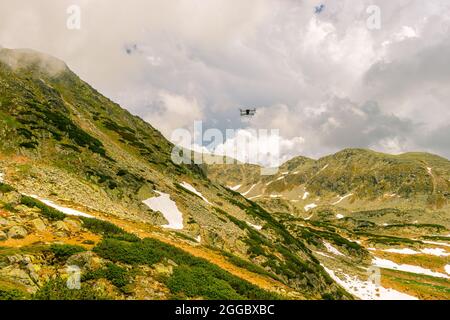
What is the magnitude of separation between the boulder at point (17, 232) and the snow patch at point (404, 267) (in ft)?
331

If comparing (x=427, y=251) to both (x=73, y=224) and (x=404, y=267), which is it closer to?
(x=404, y=267)

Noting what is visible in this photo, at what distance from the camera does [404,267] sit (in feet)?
341

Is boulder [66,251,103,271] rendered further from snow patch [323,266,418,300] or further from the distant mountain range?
snow patch [323,266,418,300]

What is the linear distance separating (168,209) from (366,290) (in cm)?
4190

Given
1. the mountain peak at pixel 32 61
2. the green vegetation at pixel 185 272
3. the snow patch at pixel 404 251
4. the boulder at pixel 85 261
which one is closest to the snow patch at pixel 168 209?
the green vegetation at pixel 185 272

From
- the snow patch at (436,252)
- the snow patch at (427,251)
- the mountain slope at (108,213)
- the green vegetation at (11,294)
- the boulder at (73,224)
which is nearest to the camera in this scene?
the green vegetation at (11,294)

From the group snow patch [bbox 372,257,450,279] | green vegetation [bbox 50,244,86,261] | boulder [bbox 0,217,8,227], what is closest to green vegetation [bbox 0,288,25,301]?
green vegetation [bbox 50,244,86,261]

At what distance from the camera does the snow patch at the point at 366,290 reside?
2427 inches

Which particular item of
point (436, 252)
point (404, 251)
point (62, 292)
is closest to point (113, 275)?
point (62, 292)

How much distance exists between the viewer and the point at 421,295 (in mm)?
65688

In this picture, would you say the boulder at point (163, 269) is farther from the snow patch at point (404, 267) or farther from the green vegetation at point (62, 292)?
the snow patch at point (404, 267)

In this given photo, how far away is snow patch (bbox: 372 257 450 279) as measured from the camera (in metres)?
98.9

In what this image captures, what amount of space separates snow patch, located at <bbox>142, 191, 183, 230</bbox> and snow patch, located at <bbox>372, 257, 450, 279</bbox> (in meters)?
74.5
